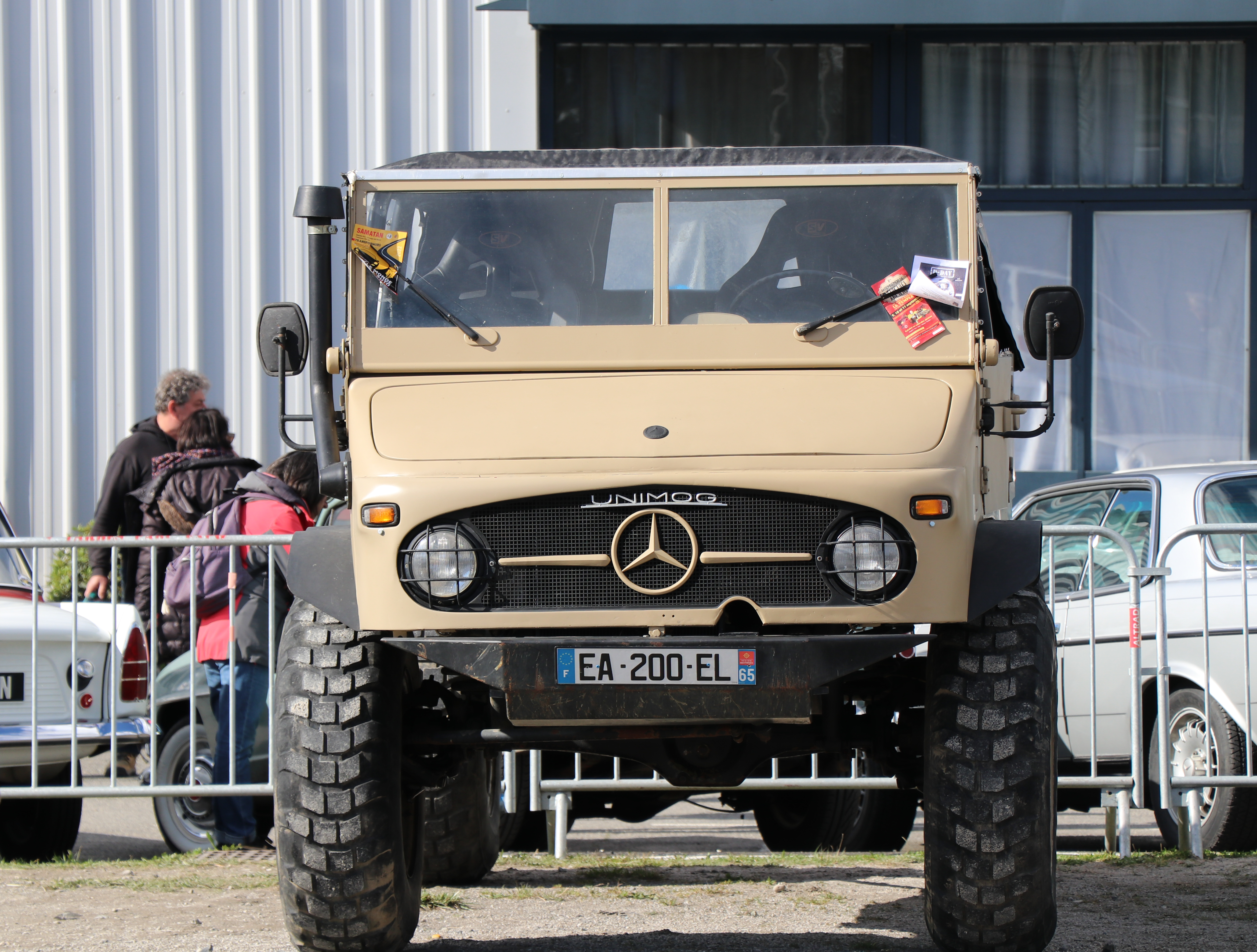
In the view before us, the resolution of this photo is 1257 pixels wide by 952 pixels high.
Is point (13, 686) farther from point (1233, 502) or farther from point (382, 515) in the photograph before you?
point (1233, 502)

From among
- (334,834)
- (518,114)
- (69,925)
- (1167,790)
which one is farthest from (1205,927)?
(518,114)

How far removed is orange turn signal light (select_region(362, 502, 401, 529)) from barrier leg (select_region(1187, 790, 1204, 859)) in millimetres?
4138

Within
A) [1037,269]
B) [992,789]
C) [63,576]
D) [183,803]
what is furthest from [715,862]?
[1037,269]

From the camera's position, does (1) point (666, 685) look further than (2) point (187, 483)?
No

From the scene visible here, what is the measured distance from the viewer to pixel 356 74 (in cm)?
1175

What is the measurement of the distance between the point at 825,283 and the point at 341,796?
2.26 m

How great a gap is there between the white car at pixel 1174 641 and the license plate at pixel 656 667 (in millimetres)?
3308

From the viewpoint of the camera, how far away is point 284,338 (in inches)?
205

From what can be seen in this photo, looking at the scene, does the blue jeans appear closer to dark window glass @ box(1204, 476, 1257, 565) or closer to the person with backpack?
the person with backpack

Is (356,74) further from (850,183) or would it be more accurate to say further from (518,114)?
(850,183)

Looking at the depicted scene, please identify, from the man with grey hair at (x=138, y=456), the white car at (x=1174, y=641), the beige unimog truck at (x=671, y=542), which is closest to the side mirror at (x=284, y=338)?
the beige unimog truck at (x=671, y=542)

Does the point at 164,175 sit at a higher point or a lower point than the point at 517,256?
higher

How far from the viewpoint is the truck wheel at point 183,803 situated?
7414mm

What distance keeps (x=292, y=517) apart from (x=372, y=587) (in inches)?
124
